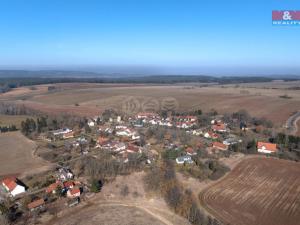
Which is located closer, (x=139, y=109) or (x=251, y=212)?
(x=251, y=212)

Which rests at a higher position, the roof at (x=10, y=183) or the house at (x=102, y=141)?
the house at (x=102, y=141)

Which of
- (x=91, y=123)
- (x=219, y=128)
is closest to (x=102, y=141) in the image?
(x=91, y=123)

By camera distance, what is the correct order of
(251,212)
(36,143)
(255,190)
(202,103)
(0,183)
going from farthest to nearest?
(202,103) → (36,143) → (0,183) → (255,190) → (251,212)

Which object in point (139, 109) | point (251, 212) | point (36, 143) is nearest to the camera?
point (251, 212)

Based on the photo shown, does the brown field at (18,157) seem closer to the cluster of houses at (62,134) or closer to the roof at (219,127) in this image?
the cluster of houses at (62,134)

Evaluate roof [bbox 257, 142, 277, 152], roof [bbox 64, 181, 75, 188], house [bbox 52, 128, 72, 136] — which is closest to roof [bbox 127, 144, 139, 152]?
roof [bbox 64, 181, 75, 188]

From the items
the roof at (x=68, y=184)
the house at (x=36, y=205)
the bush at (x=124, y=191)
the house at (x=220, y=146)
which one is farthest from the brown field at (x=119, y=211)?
the house at (x=220, y=146)

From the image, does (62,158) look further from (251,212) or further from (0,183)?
(251,212)

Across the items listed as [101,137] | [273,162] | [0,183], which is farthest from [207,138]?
[0,183]
